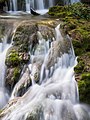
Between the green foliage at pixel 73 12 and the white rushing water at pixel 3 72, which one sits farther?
the green foliage at pixel 73 12

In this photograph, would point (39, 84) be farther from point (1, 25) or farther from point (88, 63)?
point (1, 25)

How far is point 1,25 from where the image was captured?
1288cm

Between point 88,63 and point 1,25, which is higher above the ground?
point 1,25

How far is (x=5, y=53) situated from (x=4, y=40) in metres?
0.75

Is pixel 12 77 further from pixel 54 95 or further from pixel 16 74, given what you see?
pixel 54 95

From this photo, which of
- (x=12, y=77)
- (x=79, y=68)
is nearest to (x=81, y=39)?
(x=79, y=68)

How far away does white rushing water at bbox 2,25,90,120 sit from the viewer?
8.81 m

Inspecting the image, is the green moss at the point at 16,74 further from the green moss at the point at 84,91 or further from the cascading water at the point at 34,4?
the cascading water at the point at 34,4

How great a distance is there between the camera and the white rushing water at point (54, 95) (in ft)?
28.9

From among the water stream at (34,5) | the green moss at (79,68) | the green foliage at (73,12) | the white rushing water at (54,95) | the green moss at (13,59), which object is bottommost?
the white rushing water at (54,95)

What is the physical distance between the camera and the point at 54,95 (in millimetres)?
9586

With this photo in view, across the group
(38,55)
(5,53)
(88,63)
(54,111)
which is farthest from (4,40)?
(54,111)

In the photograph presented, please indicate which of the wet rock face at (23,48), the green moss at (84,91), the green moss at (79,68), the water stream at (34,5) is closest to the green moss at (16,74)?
the wet rock face at (23,48)

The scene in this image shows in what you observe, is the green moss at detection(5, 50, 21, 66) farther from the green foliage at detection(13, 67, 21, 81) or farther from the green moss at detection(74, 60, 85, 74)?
the green moss at detection(74, 60, 85, 74)
